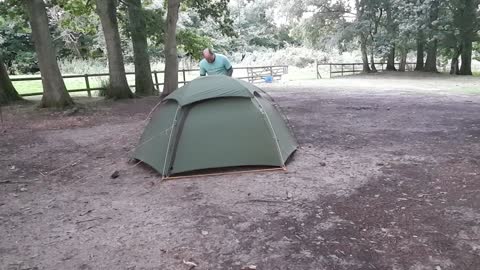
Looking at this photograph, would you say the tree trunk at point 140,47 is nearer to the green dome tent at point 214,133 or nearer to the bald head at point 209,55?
the bald head at point 209,55

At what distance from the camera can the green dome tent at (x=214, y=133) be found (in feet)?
16.0

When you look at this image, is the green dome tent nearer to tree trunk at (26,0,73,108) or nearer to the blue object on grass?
tree trunk at (26,0,73,108)

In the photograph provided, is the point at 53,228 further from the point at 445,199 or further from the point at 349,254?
the point at 445,199

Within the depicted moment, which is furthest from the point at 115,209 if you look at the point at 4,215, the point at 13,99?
the point at 13,99

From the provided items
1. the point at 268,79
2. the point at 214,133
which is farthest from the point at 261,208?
the point at 268,79

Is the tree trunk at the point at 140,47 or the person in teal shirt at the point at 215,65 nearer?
the person in teal shirt at the point at 215,65

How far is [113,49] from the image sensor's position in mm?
11922

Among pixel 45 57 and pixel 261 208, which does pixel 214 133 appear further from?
pixel 45 57

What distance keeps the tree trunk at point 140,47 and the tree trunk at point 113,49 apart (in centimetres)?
63

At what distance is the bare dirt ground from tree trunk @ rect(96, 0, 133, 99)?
5.34 metres

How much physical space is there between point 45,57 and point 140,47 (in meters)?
3.83

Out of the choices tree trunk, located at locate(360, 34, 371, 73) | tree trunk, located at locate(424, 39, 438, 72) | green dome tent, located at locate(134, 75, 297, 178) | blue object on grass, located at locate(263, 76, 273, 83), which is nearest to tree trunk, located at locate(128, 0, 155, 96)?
green dome tent, located at locate(134, 75, 297, 178)

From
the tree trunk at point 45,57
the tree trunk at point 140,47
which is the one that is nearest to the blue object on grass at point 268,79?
the tree trunk at point 140,47

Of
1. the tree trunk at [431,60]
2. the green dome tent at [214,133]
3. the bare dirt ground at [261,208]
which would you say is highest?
the tree trunk at [431,60]
